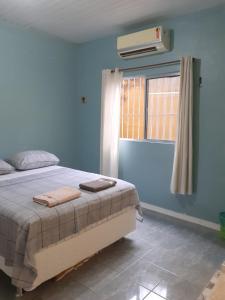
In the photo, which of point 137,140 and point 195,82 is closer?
point 195,82

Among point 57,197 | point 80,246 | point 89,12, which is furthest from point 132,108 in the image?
point 80,246

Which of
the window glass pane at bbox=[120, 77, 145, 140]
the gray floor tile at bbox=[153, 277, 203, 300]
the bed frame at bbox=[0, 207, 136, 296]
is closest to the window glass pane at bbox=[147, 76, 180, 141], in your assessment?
the window glass pane at bbox=[120, 77, 145, 140]

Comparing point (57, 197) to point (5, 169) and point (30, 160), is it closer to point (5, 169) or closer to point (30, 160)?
point (5, 169)

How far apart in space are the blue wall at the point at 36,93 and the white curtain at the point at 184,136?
78.8 inches

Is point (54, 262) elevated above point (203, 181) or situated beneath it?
situated beneath

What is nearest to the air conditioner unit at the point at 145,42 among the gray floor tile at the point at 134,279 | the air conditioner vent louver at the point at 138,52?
the air conditioner vent louver at the point at 138,52

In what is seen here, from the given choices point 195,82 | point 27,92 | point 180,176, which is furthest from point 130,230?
point 27,92

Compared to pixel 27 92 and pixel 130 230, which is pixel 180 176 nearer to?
pixel 130 230

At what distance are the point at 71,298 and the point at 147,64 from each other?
9.32ft

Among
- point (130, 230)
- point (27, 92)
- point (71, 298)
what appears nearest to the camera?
point (71, 298)

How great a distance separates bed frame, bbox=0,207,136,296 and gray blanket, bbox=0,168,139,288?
0.23 feet

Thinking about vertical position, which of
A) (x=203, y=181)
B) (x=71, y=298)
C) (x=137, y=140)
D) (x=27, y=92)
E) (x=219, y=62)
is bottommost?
(x=71, y=298)

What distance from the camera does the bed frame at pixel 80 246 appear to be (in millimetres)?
1832

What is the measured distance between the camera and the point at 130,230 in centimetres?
263
